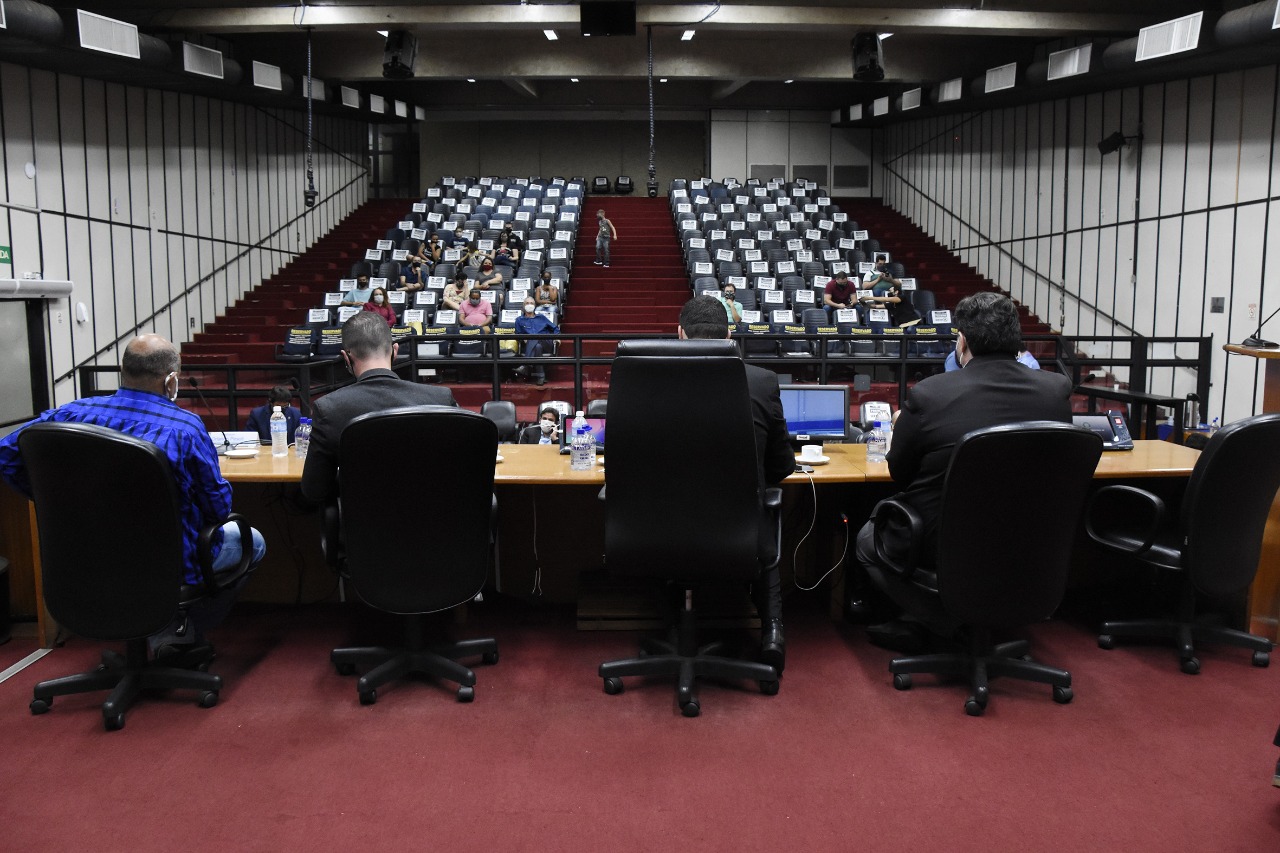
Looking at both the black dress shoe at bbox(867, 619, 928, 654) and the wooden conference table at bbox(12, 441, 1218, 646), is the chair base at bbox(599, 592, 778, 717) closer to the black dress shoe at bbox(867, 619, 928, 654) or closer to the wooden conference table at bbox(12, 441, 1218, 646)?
the black dress shoe at bbox(867, 619, 928, 654)

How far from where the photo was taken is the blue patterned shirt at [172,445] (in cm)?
262

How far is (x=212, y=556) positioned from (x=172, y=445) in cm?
37

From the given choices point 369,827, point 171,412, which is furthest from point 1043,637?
point 171,412

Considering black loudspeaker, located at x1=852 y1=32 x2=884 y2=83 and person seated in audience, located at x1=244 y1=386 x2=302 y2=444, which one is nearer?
person seated in audience, located at x1=244 y1=386 x2=302 y2=444

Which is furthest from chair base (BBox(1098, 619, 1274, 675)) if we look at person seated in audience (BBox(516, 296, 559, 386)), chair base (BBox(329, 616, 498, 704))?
person seated in audience (BBox(516, 296, 559, 386))

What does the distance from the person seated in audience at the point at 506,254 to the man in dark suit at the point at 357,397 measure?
8.66 metres

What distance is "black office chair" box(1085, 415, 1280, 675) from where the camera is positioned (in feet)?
9.38

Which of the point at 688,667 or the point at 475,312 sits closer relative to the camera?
the point at 688,667

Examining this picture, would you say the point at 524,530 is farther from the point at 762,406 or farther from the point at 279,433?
the point at 762,406

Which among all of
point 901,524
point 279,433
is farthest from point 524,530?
point 901,524

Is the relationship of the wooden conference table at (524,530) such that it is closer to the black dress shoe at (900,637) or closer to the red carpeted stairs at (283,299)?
the black dress shoe at (900,637)

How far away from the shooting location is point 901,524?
2871 mm

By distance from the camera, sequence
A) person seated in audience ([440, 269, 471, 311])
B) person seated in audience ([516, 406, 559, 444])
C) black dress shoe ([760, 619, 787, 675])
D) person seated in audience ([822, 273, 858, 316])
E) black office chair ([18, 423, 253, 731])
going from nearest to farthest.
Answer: black office chair ([18, 423, 253, 731])
black dress shoe ([760, 619, 787, 675])
person seated in audience ([516, 406, 559, 444])
person seated in audience ([440, 269, 471, 311])
person seated in audience ([822, 273, 858, 316])

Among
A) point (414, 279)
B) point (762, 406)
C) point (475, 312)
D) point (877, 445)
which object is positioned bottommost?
point (877, 445)
